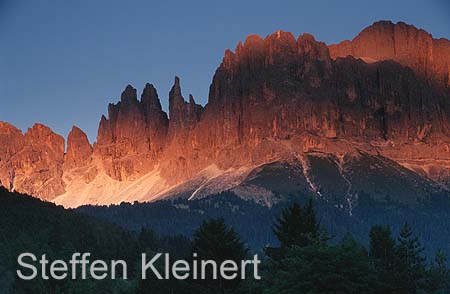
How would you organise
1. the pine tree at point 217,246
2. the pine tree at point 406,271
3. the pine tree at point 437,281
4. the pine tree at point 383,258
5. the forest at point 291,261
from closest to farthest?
1. the forest at point 291,261
2. the pine tree at point 383,258
3. the pine tree at point 406,271
4. the pine tree at point 437,281
5. the pine tree at point 217,246

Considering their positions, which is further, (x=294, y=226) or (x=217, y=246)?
(x=294, y=226)

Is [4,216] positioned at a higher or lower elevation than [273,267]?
higher

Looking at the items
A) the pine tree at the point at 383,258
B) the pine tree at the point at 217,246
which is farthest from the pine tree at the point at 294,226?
→ the pine tree at the point at 383,258

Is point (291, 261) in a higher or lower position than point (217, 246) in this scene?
lower

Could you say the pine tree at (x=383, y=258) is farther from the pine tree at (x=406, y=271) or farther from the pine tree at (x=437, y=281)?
the pine tree at (x=437, y=281)

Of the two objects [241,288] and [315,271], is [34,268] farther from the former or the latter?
[315,271]

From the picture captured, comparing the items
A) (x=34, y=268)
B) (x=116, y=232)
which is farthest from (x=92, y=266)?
(x=116, y=232)

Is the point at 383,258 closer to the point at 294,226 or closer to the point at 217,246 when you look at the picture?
the point at 294,226

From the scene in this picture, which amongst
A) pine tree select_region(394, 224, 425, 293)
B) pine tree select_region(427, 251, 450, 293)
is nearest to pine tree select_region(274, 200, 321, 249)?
pine tree select_region(394, 224, 425, 293)

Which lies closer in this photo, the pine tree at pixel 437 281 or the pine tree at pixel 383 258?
the pine tree at pixel 383 258

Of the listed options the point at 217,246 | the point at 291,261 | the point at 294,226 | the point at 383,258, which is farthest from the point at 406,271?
the point at 217,246

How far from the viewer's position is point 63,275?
347 ft

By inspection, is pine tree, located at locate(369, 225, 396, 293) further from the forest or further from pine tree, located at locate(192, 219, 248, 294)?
pine tree, located at locate(192, 219, 248, 294)

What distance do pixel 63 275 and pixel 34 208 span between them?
70.0 m
